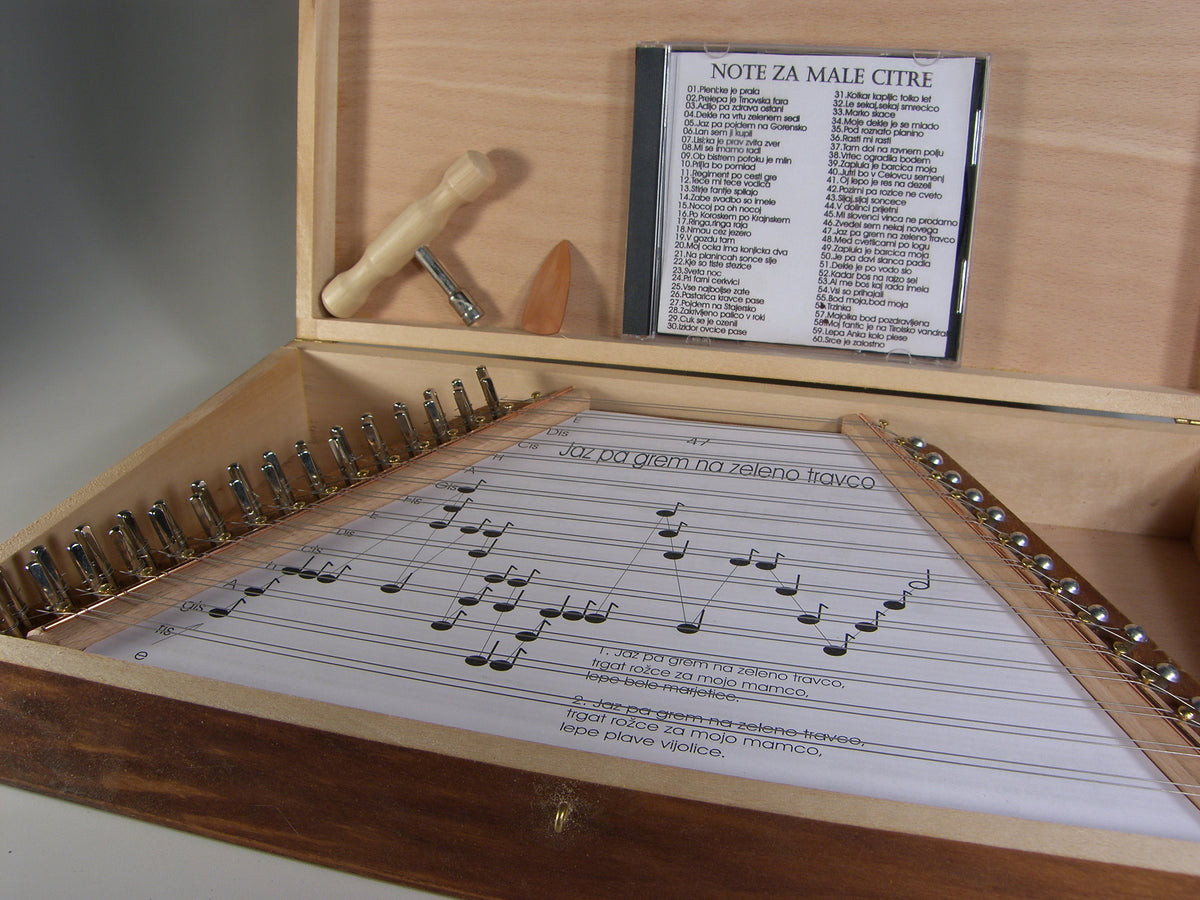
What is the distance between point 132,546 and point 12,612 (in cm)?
14

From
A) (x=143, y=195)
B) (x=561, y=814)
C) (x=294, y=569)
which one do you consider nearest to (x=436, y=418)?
(x=294, y=569)

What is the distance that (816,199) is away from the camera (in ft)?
4.47

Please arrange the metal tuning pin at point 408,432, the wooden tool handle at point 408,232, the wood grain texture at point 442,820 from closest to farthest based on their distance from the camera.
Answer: the wood grain texture at point 442,820
the metal tuning pin at point 408,432
the wooden tool handle at point 408,232

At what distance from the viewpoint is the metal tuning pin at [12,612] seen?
0.89 meters

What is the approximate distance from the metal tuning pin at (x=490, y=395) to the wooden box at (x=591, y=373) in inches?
1.9

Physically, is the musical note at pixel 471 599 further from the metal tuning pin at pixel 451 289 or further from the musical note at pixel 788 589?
the metal tuning pin at pixel 451 289

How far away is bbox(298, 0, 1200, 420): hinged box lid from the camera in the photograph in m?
1.30

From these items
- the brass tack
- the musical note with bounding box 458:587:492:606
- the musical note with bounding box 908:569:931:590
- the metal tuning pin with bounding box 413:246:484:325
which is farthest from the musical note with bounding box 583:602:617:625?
the metal tuning pin with bounding box 413:246:484:325

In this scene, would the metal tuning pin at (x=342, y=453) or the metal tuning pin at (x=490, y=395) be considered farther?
the metal tuning pin at (x=490, y=395)

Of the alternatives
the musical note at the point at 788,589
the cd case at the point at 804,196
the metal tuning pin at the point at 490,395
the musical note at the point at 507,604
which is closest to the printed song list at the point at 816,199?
the cd case at the point at 804,196

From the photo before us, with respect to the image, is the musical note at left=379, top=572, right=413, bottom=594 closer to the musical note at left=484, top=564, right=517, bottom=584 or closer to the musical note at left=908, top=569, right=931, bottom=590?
the musical note at left=484, top=564, right=517, bottom=584

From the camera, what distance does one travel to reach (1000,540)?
3.46 feet

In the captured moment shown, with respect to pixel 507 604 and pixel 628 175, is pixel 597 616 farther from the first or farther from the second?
pixel 628 175

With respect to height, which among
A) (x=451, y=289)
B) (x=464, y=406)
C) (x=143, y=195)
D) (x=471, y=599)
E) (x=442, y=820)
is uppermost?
(x=143, y=195)
